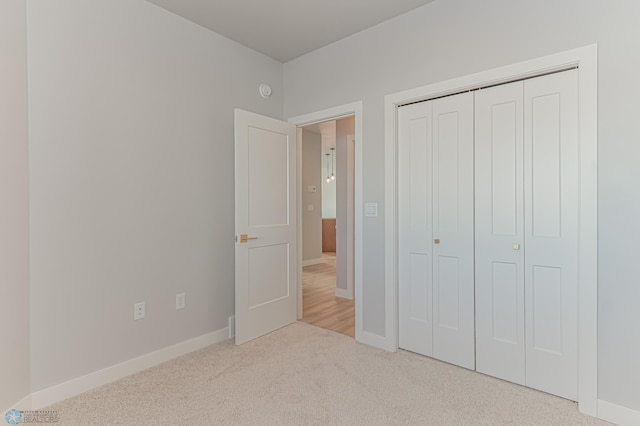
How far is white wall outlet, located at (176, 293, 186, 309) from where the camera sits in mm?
2662

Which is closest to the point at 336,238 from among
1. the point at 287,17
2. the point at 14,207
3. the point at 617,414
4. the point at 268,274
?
the point at 268,274

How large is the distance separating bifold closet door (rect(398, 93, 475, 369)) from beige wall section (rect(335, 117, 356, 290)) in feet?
5.94

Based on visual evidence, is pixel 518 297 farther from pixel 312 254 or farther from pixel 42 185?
pixel 312 254

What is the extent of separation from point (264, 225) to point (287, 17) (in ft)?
5.83

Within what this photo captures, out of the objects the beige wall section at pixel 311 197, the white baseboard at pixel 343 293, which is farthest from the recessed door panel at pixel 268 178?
the beige wall section at pixel 311 197

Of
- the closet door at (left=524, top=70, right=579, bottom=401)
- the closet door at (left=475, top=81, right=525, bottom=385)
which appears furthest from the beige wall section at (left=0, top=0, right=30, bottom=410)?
the closet door at (left=524, top=70, right=579, bottom=401)

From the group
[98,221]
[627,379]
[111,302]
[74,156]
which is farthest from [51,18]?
[627,379]

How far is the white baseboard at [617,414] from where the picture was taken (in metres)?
1.75

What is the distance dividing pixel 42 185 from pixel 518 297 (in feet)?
10.1

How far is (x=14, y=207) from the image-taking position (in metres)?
1.82

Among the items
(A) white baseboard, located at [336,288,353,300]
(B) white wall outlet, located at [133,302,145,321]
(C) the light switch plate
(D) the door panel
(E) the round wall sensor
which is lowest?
(A) white baseboard, located at [336,288,353,300]

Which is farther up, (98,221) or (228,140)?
(228,140)

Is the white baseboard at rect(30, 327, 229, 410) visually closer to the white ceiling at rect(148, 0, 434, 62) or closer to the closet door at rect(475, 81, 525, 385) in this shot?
the closet door at rect(475, 81, 525, 385)

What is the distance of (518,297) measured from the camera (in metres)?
2.18
